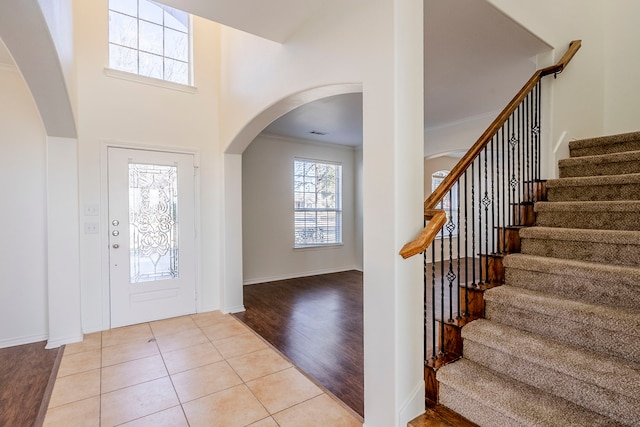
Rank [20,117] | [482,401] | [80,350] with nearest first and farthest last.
→ [482,401] < [80,350] < [20,117]

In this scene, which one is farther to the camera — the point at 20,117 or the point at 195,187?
the point at 195,187

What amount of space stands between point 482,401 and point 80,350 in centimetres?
342

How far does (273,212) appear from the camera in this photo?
19.1 ft

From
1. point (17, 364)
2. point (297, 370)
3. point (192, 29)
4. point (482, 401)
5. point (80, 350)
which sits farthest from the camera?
point (192, 29)

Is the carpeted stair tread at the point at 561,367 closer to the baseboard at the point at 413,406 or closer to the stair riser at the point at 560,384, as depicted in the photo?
the stair riser at the point at 560,384

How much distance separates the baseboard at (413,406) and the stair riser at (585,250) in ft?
4.38

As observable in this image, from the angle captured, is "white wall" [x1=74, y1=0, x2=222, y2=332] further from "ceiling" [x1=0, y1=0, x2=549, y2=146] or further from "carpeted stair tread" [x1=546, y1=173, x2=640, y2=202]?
"carpeted stair tread" [x1=546, y1=173, x2=640, y2=202]

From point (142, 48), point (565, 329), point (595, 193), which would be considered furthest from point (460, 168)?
point (142, 48)

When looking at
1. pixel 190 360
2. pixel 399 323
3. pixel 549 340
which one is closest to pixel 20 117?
pixel 190 360

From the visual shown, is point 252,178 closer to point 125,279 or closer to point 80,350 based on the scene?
point 125,279

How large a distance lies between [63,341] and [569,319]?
4249 millimetres

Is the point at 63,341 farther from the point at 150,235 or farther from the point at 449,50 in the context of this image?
the point at 449,50

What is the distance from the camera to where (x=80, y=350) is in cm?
294

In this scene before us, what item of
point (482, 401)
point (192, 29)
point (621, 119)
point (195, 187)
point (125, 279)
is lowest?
point (482, 401)
